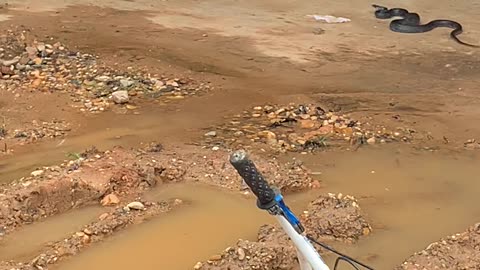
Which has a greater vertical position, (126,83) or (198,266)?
(126,83)

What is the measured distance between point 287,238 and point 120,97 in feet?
7.69

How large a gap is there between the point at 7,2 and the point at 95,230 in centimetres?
541

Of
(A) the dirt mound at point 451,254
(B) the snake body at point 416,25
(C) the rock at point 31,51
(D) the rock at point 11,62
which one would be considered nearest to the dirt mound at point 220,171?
(A) the dirt mound at point 451,254

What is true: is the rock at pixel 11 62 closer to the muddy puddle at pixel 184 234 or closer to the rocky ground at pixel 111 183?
the rocky ground at pixel 111 183

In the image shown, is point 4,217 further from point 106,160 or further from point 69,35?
A: point 69,35

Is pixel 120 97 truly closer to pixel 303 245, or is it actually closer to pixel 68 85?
pixel 68 85

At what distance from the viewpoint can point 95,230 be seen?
378cm

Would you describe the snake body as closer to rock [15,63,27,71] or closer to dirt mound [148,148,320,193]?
dirt mound [148,148,320,193]

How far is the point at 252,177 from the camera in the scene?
213 centimetres

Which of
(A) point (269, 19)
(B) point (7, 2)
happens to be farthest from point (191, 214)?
(B) point (7, 2)

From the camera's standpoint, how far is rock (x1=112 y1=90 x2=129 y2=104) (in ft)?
18.0

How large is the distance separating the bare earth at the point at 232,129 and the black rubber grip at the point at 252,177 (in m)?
1.29

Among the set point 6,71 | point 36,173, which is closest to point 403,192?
point 36,173

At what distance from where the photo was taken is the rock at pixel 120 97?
18.0 feet
